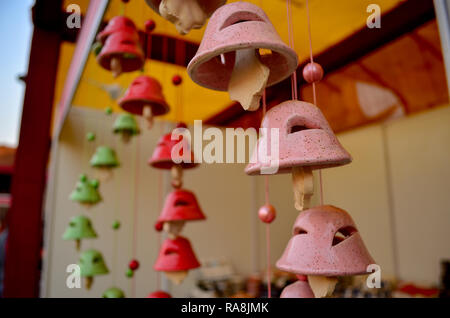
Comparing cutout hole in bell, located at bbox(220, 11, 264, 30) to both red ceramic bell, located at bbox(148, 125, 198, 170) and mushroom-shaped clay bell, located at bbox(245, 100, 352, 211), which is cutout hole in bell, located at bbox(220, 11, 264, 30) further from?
red ceramic bell, located at bbox(148, 125, 198, 170)

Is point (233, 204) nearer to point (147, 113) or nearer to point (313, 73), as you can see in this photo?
point (147, 113)

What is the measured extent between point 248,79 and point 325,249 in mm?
284

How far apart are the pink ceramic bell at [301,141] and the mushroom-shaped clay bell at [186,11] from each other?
261 mm

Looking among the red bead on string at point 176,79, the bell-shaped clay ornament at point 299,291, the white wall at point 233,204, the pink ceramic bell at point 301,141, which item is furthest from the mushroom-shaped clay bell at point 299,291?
the white wall at point 233,204

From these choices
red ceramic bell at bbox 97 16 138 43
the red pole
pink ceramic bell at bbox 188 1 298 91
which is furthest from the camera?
the red pole

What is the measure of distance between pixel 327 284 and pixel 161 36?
5.30 ft

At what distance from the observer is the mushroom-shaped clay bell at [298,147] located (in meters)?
0.47

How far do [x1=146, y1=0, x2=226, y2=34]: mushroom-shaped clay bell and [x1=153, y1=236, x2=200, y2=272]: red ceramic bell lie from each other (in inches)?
23.0

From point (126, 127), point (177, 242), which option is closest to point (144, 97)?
point (126, 127)

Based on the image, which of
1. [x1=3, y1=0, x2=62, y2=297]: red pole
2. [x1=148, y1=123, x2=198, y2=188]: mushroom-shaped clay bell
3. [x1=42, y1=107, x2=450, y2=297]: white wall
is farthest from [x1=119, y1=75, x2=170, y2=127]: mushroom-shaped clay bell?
[x1=3, y1=0, x2=62, y2=297]: red pole

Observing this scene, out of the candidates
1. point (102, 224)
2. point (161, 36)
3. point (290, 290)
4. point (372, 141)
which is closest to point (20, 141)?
point (102, 224)

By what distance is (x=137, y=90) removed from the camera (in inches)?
39.6

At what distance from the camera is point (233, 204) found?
2.85 meters

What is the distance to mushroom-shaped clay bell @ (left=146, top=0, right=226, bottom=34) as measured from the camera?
0.63 m
